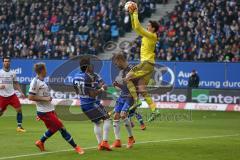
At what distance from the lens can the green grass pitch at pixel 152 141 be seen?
14945 mm

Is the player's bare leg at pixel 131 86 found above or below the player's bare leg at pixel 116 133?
above

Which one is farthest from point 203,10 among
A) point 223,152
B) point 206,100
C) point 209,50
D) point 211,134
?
point 223,152

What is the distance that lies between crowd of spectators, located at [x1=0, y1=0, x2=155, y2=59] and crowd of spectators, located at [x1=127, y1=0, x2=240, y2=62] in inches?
143

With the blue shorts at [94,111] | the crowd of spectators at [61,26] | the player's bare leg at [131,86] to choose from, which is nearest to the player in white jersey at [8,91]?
the player's bare leg at [131,86]

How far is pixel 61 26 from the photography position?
43.7 m

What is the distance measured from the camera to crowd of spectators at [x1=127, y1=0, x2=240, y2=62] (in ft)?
117

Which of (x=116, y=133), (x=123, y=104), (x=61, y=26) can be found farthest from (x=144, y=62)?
(x=61, y=26)

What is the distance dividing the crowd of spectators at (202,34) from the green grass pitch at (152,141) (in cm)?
883

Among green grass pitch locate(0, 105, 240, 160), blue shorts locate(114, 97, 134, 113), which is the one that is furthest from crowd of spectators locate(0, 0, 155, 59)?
blue shorts locate(114, 97, 134, 113)

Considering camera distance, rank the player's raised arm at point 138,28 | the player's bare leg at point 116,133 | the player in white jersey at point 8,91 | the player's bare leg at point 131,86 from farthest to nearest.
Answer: the player in white jersey at point 8,91, the player's bare leg at point 131,86, the player's raised arm at point 138,28, the player's bare leg at point 116,133

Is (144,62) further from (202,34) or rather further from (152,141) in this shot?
(202,34)

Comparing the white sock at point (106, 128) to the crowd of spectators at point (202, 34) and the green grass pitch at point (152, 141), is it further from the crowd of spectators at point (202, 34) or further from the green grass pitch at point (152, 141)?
the crowd of spectators at point (202, 34)

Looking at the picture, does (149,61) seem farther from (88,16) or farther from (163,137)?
(88,16)

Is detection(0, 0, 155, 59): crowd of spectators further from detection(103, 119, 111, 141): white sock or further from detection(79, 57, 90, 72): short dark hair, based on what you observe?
detection(79, 57, 90, 72): short dark hair
